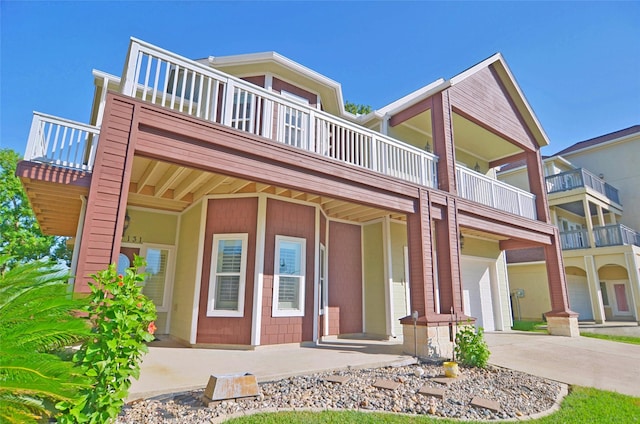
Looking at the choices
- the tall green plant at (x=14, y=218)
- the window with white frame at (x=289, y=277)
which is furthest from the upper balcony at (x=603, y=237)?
the tall green plant at (x=14, y=218)

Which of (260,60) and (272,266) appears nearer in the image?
(272,266)

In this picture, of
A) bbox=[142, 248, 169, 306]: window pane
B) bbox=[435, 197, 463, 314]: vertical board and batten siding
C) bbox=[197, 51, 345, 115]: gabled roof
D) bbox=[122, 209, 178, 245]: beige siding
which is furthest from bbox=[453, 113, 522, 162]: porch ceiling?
bbox=[142, 248, 169, 306]: window pane

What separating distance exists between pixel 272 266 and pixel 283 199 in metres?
1.63

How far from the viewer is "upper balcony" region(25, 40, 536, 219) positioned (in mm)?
Answer: 5125

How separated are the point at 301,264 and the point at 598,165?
21.5 m

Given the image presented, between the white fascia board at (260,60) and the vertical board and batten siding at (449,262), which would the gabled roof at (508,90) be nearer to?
the white fascia board at (260,60)

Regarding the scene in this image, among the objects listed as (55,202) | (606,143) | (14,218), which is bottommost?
(55,202)

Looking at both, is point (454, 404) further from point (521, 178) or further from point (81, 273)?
point (521, 178)

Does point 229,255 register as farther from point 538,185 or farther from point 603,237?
point 603,237

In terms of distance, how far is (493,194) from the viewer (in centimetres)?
1034

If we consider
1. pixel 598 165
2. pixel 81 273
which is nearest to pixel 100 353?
pixel 81 273

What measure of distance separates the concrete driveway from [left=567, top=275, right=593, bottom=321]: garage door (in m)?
10.5

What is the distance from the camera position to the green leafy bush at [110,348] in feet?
9.19

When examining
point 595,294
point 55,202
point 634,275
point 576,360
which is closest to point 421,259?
point 576,360
